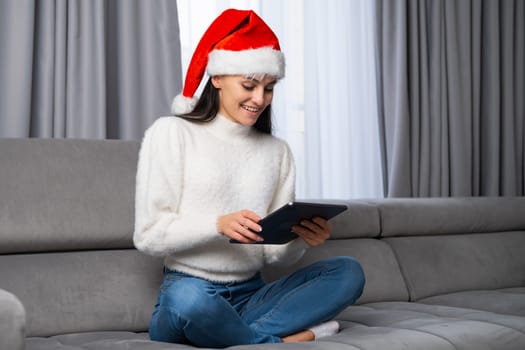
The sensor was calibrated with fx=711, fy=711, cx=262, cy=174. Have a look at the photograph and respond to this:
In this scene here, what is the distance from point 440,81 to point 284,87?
881mm

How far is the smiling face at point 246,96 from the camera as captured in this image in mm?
1873

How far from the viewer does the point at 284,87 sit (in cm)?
316

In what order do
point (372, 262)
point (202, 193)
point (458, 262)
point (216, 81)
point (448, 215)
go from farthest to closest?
point (448, 215)
point (458, 262)
point (372, 262)
point (216, 81)
point (202, 193)

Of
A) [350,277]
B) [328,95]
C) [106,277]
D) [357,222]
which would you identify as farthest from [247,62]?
[328,95]

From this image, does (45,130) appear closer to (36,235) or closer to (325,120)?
(36,235)

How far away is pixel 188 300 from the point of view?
1591 millimetres

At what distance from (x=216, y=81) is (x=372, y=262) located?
95 cm

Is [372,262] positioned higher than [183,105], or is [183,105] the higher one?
[183,105]

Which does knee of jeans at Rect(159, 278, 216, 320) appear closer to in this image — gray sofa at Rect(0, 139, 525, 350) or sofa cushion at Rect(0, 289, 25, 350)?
gray sofa at Rect(0, 139, 525, 350)

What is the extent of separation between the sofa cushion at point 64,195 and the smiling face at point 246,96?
1.45 ft

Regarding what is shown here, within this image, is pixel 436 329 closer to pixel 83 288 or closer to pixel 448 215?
pixel 83 288

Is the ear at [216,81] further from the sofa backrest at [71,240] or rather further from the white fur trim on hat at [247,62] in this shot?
the sofa backrest at [71,240]

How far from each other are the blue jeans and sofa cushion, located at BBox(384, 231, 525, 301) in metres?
0.83

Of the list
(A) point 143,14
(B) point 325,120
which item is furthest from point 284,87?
(A) point 143,14
